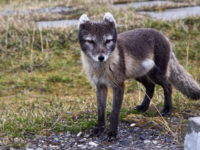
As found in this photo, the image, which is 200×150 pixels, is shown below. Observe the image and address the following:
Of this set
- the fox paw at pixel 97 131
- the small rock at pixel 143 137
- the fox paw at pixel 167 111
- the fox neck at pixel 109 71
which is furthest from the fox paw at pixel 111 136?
the fox paw at pixel 167 111

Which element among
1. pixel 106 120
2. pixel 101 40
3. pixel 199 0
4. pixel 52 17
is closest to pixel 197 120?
pixel 101 40

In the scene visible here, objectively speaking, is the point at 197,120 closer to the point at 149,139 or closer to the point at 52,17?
the point at 149,139

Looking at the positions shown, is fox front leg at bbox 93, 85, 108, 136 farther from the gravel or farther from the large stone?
the large stone

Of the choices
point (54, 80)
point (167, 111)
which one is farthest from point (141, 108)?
point (54, 80)

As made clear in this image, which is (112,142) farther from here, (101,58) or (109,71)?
(101,58)

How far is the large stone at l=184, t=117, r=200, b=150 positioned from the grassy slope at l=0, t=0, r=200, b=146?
3.07 ft

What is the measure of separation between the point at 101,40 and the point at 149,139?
1288 millimetres

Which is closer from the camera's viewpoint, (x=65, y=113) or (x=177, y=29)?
(x=65, y=113)

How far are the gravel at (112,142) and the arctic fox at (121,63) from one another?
151 millimetres

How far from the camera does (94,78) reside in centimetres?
449

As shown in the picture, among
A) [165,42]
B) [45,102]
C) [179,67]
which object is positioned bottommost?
[45,102]

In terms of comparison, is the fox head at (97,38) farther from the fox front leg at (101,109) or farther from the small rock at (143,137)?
the small rock at (143,137)

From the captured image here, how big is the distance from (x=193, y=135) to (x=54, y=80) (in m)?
5.05

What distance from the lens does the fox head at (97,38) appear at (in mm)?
4152
